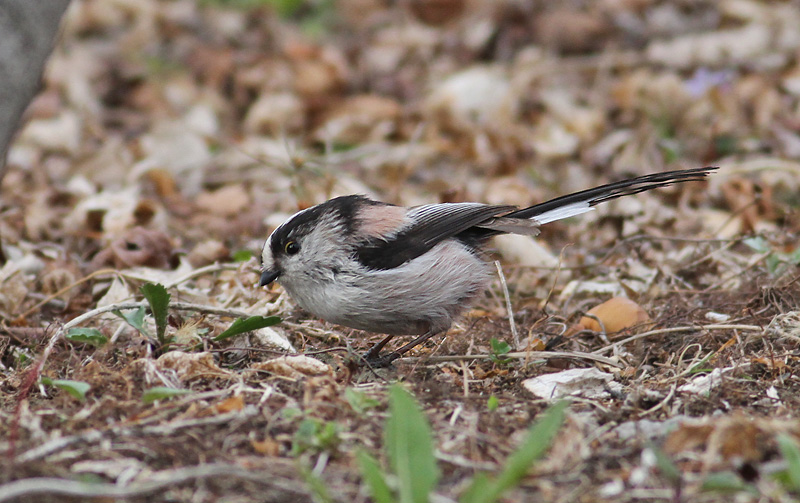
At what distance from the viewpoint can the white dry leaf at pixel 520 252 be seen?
4.80 meters

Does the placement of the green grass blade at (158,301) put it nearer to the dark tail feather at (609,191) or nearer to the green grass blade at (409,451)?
the green grass blade at (409,451)

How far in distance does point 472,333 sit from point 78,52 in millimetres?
6705

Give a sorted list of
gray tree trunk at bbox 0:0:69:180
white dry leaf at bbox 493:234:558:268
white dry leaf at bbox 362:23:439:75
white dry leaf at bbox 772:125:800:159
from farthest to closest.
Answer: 1. white dry leaf at bbox 362:23:439:75
2. white dry leaf at bbox 772:125:800:159
3. white dry leaf at bbox 493:234:558:268
4. gray tree trunk at bbox 0:0:69:180

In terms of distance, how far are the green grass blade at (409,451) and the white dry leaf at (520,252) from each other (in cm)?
265

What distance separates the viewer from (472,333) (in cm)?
397

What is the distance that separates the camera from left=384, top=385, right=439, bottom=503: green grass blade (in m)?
2.06

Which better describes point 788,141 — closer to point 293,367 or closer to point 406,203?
point 406,203

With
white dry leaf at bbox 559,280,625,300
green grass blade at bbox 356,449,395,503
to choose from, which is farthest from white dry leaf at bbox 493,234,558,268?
green grass blade at bbox 356,449,395,503

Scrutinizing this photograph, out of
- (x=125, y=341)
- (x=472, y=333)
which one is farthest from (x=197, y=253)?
(x=472, y=333)

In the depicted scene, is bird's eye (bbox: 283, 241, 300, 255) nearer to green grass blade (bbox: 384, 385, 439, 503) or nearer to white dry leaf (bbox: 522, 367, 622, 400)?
white dry leaf (bbox: 522, 367, 622, 400)

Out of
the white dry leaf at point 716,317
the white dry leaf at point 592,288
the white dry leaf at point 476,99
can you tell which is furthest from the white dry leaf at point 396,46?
the white dry leaf at point 716,317

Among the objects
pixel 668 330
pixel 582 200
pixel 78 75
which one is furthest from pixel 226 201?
pixel 668 330

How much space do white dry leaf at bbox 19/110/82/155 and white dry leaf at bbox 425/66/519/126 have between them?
317 cm

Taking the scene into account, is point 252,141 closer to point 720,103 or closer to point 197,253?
point 197,253
